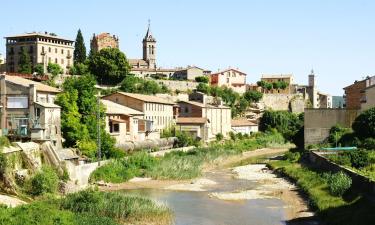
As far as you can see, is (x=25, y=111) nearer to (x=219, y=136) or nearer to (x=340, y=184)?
(x=340, y=184)

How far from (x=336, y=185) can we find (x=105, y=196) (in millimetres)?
13223

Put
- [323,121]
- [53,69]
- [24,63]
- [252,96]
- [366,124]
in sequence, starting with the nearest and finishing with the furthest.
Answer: [366,124] → [323,121] → [53,69] → [24,63] → [252,96]

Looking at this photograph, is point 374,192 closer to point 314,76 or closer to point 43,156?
point 43,156

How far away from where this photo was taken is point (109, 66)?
86.8 metres

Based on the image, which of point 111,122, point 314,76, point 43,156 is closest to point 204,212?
point 43,156

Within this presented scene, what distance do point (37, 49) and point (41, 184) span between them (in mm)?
67752

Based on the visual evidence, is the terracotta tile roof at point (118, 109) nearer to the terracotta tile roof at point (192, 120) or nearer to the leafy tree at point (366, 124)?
the terracotta tile roof at point (192, 120)

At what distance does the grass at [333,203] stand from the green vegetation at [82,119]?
16229 mm

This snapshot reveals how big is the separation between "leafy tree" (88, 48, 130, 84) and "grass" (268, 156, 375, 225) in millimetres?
47553

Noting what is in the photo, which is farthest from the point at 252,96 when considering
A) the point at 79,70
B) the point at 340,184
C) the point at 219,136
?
the point at 340,184

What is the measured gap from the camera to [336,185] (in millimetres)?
33375

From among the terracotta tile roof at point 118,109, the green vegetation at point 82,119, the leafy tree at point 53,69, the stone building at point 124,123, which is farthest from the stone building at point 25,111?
the leafy tree at point 53,69

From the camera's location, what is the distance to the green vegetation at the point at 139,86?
8562 cm

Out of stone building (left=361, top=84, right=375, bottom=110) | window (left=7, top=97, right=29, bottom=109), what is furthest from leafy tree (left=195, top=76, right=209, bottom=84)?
window (left=7, top=97, right=29, bottom=109)
